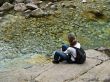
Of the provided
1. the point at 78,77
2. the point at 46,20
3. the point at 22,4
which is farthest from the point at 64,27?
the point at 78,77

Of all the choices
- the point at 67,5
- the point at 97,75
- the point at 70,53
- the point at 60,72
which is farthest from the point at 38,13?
the point at 97,75

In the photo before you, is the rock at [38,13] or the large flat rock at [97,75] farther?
the rock at [38,13]

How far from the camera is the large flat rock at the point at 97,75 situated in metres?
Result: 10.7

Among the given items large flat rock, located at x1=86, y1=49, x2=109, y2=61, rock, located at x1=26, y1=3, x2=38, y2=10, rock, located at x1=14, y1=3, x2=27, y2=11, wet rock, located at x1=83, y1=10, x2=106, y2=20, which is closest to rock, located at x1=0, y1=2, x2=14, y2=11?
rock, located at x1=14, y1=3, x2=27, y2=11

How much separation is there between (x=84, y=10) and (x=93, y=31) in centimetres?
312

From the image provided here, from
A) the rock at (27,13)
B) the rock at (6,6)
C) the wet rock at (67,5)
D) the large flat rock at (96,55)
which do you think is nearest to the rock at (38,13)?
the rock at (27,13)

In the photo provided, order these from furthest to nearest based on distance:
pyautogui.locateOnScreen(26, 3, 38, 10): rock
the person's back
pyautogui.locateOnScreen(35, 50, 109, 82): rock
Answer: pyautogui.locateOnScreen(26, 3, 38, 10): rock → the person's back → pyautogui.locateOnScreen(35, 50, 109, 82): rock

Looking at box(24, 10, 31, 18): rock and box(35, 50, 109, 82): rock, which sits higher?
box(24, 10, 31, 18): rock

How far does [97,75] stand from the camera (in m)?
11.0

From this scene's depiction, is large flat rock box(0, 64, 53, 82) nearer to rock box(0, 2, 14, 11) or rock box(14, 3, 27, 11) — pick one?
rock box(14, 3, 27, 11)

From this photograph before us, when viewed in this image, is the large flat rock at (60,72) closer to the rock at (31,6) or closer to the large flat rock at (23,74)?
the large flat rock at (23,74)

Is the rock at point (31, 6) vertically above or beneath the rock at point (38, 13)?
above

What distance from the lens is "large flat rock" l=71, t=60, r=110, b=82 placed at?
10734mm

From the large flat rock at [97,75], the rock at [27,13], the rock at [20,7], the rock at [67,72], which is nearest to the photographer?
the large flat rock at [97,75]
